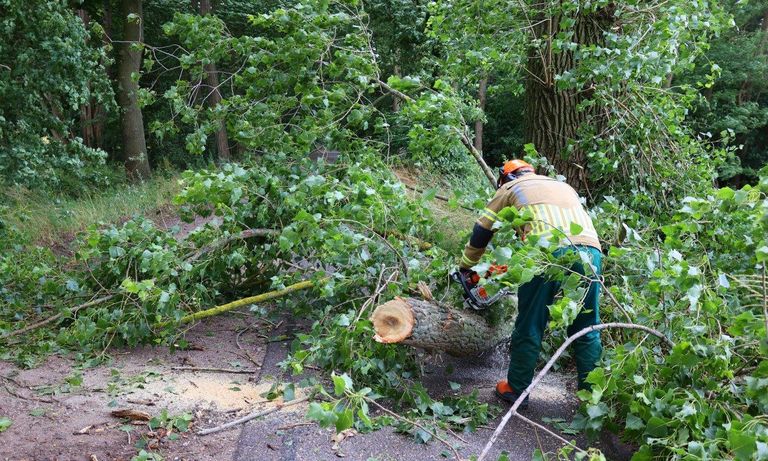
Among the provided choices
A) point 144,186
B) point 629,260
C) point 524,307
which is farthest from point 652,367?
point 144,186

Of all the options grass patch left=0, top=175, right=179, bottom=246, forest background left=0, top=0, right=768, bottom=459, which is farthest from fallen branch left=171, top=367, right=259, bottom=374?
grass patch left=0, top=175, right=179, bottom=246

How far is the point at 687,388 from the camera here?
2572 millimetres

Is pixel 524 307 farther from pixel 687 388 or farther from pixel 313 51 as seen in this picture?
pixel 313 51

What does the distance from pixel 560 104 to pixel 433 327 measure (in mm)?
2919

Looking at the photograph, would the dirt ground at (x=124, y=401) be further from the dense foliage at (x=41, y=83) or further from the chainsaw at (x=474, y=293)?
the dense foliage at (x=41, y=83)

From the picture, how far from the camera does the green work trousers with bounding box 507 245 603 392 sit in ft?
10.6

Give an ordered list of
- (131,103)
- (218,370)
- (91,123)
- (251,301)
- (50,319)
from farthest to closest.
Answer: (91,123) < (131,103) < (251,301) < (50,319) < (218,370)

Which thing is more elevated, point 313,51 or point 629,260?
point 313,51

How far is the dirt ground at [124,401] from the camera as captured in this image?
268cm

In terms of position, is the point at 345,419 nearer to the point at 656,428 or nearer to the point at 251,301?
the point at 656,428

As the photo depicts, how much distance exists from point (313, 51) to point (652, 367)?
346 cm

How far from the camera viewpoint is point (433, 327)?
10.8 ft

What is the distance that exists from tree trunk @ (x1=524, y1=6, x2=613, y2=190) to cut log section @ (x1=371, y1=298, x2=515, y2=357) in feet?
6.98

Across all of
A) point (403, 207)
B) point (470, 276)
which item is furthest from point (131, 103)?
point (470, 276)
